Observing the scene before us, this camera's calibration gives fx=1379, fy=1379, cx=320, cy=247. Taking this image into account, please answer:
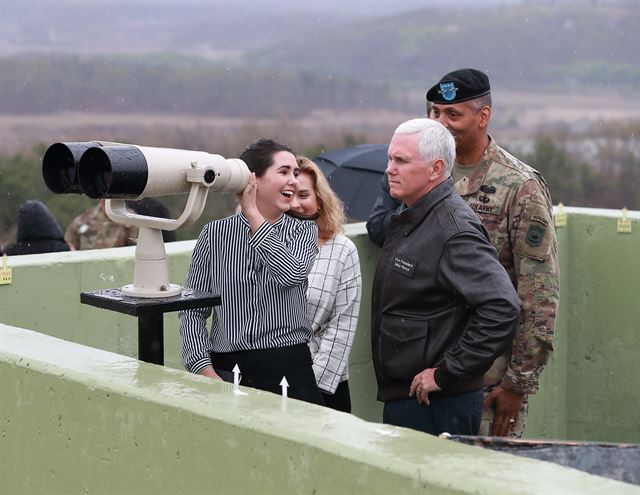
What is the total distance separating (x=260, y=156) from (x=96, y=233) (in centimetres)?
424

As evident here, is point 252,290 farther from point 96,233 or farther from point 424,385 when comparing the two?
point 96,233

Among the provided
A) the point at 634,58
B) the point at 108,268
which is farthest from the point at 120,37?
the point at 108,268

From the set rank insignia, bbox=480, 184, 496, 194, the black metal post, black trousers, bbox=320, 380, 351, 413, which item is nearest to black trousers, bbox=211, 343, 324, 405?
the black metal post

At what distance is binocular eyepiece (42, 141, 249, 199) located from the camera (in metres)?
4.05

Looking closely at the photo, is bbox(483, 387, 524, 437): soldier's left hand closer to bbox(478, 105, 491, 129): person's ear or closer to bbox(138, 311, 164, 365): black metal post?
bbox(478, 105, 491, 129): person's ear

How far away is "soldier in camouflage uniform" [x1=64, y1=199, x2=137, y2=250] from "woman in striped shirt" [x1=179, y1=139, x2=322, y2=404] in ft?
12.3

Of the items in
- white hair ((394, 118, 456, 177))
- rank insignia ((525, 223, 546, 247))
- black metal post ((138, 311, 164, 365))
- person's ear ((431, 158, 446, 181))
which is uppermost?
white hair ((394, 118, 456, 177))

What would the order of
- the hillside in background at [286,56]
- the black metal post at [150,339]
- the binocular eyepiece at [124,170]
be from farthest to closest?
the hillside in background at [286,56]
the black metal post at [150,339]
the binocular eyepiece at [124,170]

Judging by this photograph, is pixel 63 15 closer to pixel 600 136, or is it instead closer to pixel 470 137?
pixel 600 136

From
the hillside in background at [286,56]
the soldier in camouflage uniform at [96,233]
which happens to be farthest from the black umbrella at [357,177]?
the hillside in background at [286,56]

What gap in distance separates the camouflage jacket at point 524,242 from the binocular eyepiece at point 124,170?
53.1 inches

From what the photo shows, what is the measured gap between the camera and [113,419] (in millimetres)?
4012

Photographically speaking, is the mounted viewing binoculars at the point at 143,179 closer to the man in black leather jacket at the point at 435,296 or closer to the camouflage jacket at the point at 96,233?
the man in black leather jacket at the point at 435,296

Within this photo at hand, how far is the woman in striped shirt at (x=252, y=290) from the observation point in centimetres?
480
